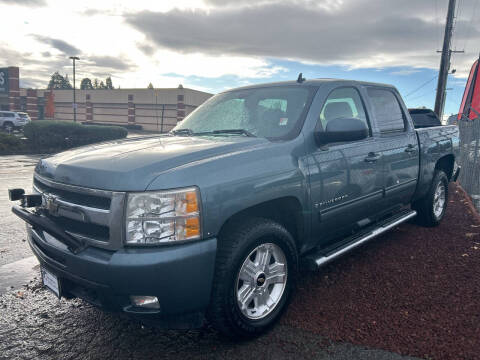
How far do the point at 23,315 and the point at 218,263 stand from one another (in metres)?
1.89

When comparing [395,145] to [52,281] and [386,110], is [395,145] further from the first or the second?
[52,281]

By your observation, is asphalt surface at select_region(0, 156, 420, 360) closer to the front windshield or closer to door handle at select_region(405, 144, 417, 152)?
the front windshield

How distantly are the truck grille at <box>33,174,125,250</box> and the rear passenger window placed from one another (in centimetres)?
309

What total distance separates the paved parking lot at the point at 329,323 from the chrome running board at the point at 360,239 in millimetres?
387

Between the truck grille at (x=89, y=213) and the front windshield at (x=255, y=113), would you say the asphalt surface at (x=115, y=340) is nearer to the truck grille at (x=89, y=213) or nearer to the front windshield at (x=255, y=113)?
the truck grille at (x=89, y=213)

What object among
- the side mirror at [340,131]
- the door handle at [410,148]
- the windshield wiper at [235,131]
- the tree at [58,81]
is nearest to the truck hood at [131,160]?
the windshield wiper at [235,131]

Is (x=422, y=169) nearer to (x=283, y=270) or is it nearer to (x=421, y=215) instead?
(x=421, y=215)

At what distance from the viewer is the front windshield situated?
3332 mm

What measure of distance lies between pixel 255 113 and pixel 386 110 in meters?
1.81

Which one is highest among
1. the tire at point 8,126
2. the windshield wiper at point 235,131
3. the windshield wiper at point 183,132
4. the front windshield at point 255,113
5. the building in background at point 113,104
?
the building in background at point 113,104

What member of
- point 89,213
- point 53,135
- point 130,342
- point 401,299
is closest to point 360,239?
point 401,299

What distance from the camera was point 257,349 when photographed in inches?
106

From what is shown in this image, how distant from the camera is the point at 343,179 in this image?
3443mm

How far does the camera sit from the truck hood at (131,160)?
232 centimetres
